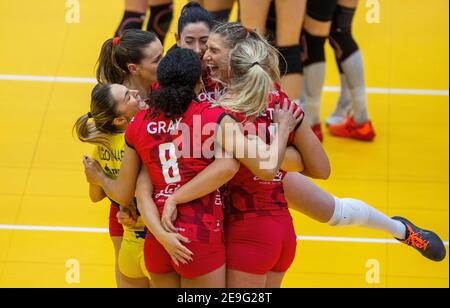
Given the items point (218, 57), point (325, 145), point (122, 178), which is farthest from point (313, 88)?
point (122, 178)

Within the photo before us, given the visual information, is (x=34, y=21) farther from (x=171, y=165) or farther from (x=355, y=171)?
(x=171, y=165)

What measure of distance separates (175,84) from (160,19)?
345cm

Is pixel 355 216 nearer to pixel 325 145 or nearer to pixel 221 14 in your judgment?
pixel 325 145

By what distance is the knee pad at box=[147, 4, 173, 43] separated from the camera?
6672 millimetres

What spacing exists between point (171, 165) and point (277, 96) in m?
0.50

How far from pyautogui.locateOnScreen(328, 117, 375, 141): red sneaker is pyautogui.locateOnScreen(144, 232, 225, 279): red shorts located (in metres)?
3.18

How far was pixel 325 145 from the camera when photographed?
6.43 m

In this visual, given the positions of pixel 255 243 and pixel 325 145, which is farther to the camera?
pixel 325 145

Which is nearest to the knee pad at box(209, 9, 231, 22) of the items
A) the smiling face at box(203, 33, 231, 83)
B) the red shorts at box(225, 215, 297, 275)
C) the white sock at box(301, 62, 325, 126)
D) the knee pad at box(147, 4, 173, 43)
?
the knee pad at box(147, 4, 173, 43)

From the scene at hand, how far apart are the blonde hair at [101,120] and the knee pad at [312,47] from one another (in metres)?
2.77

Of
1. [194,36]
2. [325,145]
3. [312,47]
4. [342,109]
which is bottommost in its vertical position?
[325,145]

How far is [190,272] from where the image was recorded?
341 cm

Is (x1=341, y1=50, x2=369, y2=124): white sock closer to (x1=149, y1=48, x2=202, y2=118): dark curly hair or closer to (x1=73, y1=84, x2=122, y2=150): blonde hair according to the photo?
(x1=73, y1=84, x2=122, y2=150): blonde hair

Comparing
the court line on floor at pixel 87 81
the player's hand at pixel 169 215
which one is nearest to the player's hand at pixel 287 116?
the player's hand at pixel 169 215
